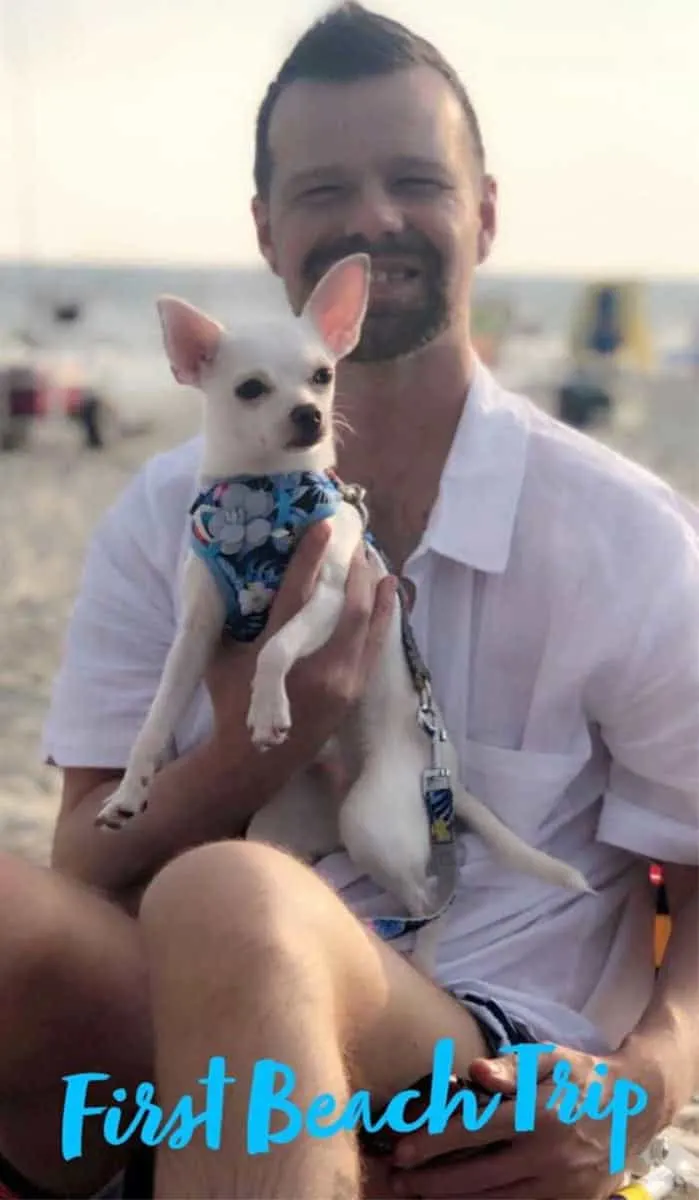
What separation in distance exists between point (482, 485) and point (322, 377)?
0.28 metres

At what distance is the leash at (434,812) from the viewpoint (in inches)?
72.9

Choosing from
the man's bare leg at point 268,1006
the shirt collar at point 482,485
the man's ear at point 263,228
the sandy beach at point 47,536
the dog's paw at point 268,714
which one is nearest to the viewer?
the man's bare leg at point 268,1006

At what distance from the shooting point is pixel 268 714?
173cm

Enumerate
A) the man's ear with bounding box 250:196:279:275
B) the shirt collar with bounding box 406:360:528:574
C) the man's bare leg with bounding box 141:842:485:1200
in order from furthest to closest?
1. the man's ear with bounding box 250:196:279:275
2. the shirt collar with bounding box 406:360:528:574
3. the man's bare leg with bounding box 141:842:485:1200

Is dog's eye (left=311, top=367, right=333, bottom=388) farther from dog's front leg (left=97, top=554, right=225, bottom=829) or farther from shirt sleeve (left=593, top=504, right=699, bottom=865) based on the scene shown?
shirt sleeve (left=593, top=504, right=699, bottom=865)

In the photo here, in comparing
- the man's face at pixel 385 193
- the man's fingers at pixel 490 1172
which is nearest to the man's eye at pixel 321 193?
the man's face at pixel 385 193

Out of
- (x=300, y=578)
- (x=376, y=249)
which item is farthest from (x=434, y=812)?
(x=376, y=249)

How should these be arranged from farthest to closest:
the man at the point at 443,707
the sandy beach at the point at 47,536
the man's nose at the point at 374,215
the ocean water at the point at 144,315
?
the ocean water at the point at 144,315
the sandy beach at the point at 47,536
the man's nose at the point at 374,215
the man at the point at 443,707

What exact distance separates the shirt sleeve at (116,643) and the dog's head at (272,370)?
27cm

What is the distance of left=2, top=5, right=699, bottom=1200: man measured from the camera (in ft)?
5.20

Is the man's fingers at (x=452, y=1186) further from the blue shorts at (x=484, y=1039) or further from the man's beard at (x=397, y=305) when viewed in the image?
the man's beard at (x=397, y=305)

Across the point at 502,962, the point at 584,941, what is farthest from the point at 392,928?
the point at 584,941

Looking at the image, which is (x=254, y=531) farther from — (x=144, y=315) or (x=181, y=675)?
(x=144, y=315)

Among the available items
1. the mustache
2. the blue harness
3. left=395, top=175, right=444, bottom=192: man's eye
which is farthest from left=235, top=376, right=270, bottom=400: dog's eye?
left=395, top=175, right=444, bottom=192: man's eye
